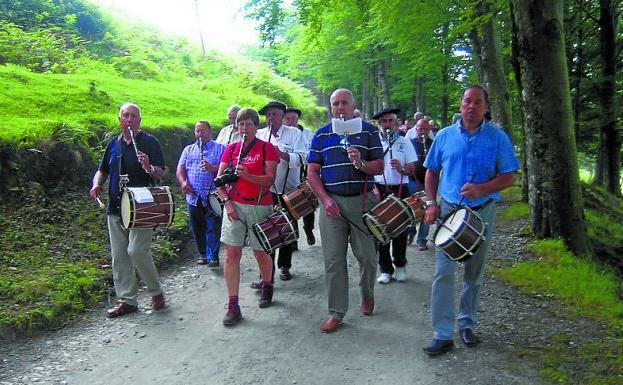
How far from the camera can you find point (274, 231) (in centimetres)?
539

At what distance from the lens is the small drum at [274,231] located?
5.37 m

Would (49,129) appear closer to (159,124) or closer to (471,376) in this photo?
(159,124)

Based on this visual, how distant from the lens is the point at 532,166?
759 cm

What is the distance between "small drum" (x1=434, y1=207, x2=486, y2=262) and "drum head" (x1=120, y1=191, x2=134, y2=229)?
10.4 ft

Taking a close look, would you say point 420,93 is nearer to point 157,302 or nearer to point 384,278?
point 384,278

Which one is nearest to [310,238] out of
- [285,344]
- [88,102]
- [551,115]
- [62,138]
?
[285,344]

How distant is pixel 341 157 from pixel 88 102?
7202mm

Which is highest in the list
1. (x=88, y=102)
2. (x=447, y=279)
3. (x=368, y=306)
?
(x=88, y=102)

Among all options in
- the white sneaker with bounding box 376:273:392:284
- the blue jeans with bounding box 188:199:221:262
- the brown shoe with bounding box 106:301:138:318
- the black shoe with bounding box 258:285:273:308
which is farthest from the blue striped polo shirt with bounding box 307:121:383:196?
the blue jeans with bounding box 188:199:221:262

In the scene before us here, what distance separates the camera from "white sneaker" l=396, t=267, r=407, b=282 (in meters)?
6.69

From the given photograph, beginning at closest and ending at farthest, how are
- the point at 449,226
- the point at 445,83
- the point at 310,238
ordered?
the point at 449,226
the point at 310,238
the point at 445,83

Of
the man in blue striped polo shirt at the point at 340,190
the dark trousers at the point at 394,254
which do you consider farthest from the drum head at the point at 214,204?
the man in blue striped polo shirt at the point at 340,190

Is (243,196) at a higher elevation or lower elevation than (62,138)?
lower

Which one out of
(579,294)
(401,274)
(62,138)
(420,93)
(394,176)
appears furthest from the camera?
(420,93)
